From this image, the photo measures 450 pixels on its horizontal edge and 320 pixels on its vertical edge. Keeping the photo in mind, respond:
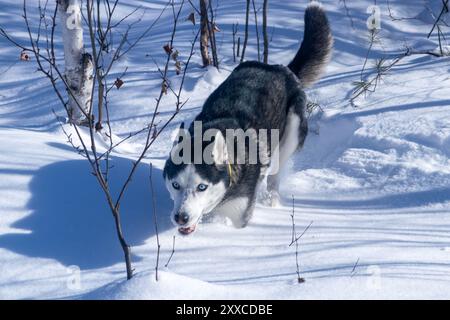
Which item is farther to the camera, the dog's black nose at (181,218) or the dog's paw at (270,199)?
the dog's paw at (270,199)

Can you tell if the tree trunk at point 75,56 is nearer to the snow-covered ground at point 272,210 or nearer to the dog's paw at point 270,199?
the snow-covered ground at point 272,210

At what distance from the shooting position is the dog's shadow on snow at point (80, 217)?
3072 mm

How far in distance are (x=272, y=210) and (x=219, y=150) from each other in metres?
0.70

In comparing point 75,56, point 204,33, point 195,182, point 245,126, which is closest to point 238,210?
point 195,182

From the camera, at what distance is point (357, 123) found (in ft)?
16.1

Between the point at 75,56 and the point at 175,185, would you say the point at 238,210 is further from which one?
the point at 75,56

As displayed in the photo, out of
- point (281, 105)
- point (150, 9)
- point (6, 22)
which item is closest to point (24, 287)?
point (281, 105)

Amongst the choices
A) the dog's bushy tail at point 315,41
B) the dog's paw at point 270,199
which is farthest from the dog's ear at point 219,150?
the dog's bushy tail at point 315,41

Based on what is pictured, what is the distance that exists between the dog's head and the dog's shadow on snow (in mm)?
241

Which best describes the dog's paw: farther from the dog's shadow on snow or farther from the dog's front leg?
the dog's shadow on snow

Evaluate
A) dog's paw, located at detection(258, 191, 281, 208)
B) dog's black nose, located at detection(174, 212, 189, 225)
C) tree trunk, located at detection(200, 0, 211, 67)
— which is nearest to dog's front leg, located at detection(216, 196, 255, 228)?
dog's paw, located at detection(258, 191, 281, 208)

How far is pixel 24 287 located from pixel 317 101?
11.6 ft

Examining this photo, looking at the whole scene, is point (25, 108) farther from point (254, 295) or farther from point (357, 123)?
point (254, 295)

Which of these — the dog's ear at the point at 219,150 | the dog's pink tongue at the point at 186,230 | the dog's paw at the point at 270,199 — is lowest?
the dog's paw at the point at 270,199
